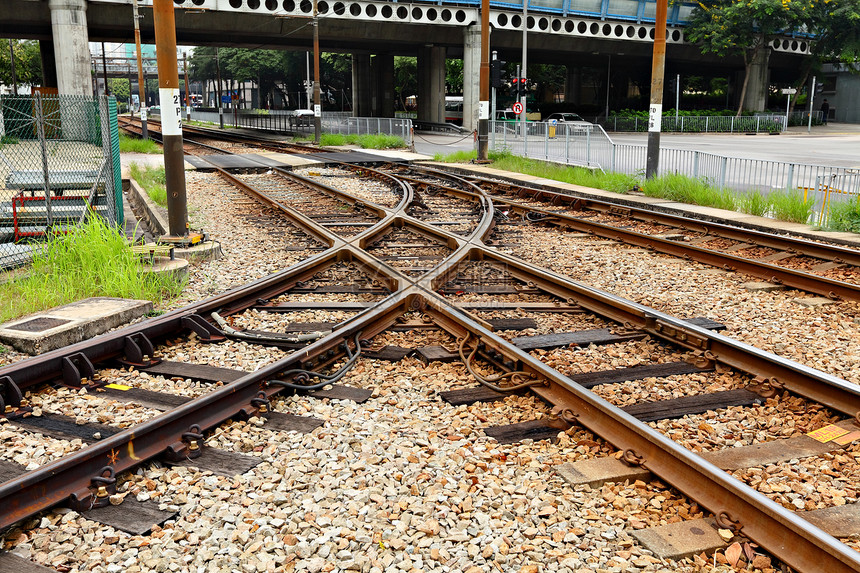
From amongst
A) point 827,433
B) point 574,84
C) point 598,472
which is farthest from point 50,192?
point 574,84

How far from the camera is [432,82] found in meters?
54.9

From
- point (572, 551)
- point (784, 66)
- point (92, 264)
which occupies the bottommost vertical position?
point (572, 551)

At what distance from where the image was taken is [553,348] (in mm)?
6488

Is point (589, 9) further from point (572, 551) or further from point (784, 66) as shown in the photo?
point (572, 551)

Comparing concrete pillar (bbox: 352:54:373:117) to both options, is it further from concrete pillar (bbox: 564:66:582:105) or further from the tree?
the tree

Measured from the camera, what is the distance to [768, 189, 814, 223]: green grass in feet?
44.3

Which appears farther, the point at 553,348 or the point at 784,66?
the point at 784,66

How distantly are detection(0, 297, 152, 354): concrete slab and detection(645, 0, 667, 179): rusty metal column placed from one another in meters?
12.9

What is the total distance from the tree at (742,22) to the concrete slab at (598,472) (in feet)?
187

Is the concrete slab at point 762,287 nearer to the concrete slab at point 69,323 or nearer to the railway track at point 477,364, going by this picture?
the railway track at point 477,364

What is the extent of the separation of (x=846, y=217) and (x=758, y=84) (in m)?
55.9

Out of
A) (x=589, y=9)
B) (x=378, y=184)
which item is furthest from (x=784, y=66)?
(x=378, y=184)

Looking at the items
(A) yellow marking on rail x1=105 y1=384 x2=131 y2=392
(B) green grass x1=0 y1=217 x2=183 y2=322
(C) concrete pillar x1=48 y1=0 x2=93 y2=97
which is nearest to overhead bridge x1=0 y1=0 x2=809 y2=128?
(C) concrete pillar x1=48 y1=0 x2=93 y2=97

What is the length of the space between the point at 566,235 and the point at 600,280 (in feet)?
11.3
